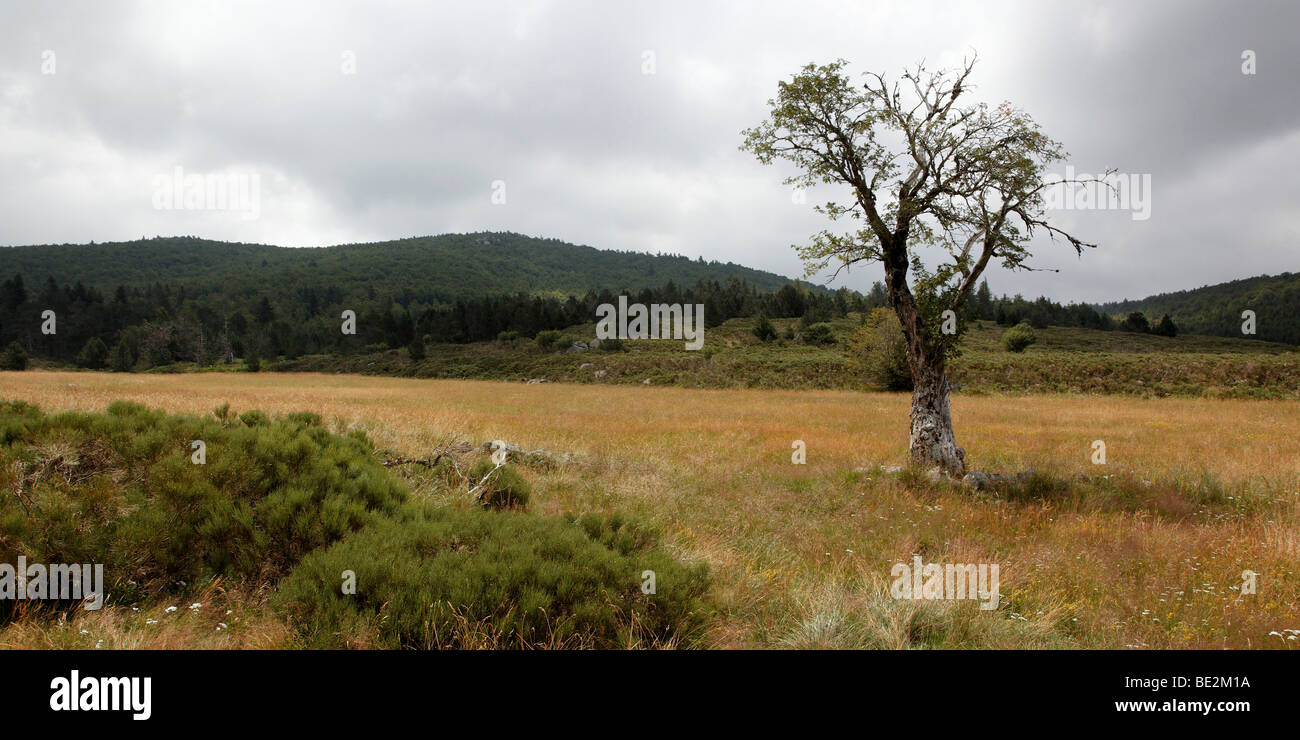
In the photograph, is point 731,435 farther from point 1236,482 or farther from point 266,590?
point 266,590

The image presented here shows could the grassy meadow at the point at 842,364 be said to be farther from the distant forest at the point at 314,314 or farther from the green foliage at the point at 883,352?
the distant forest at the point at 314,314

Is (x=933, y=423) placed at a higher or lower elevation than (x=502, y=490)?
higher

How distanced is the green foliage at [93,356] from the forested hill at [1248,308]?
229 metres

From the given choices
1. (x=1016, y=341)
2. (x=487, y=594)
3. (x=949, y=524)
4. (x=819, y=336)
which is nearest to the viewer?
(x=487, y=594)

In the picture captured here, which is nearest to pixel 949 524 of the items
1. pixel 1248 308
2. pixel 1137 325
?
pixel 1137 325

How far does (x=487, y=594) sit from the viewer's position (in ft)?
15.7

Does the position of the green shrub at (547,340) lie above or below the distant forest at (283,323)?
below

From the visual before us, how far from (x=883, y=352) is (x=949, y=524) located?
→ 4052 centimetres

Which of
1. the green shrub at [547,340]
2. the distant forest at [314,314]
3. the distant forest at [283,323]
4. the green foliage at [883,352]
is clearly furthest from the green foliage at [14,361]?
the green foliage at [883,352]

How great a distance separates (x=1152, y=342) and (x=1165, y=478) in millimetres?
100097

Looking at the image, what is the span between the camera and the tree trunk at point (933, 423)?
45.0ft

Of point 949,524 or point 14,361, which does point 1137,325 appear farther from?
point 14,361

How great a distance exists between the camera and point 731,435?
21000 mm

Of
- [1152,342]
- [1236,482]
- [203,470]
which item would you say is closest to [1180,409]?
[1236,482]
